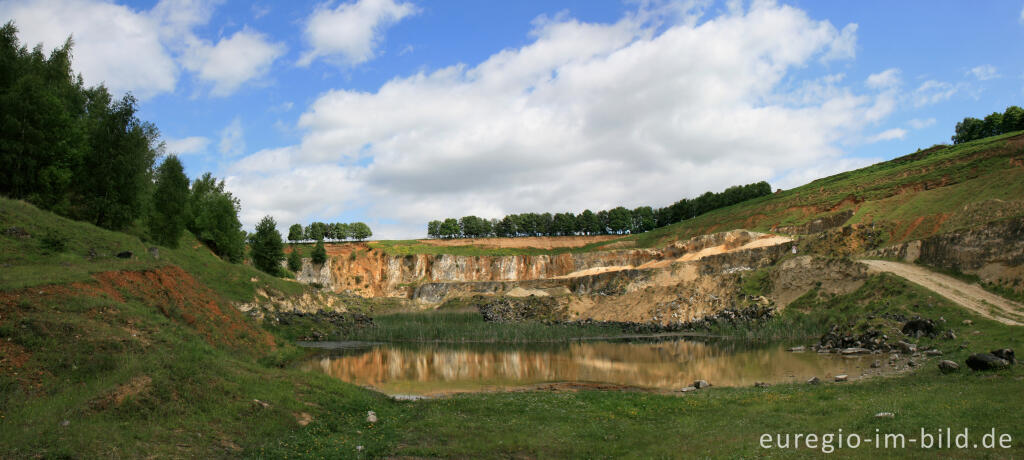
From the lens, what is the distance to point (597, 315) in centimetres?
6222

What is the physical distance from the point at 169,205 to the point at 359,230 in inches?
4581

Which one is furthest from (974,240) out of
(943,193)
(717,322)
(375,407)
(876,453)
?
(375,407)

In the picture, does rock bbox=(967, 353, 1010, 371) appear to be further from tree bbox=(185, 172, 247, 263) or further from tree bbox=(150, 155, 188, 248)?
tree bbox=(185, 172, 247, 263)

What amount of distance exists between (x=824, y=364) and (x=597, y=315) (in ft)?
118

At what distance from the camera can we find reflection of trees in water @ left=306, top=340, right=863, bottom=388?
86.3 feet

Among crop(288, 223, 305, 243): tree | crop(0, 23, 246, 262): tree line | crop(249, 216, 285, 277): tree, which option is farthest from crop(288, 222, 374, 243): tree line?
crop(0, 23, 246, 262): tree line

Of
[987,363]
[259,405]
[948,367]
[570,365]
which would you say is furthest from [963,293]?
[259,405]

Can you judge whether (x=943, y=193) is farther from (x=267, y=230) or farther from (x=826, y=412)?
(x=267, y=230)

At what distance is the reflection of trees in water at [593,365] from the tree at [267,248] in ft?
127

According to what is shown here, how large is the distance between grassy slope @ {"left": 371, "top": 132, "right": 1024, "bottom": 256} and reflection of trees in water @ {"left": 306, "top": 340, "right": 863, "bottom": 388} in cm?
2754

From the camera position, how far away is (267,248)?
73.4m

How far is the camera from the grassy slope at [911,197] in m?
48.4

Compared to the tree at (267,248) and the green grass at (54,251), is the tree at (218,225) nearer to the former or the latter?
the tree at (267,248)

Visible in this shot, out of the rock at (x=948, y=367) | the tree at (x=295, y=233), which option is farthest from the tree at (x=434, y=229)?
the rock at (x=948, y=367)
